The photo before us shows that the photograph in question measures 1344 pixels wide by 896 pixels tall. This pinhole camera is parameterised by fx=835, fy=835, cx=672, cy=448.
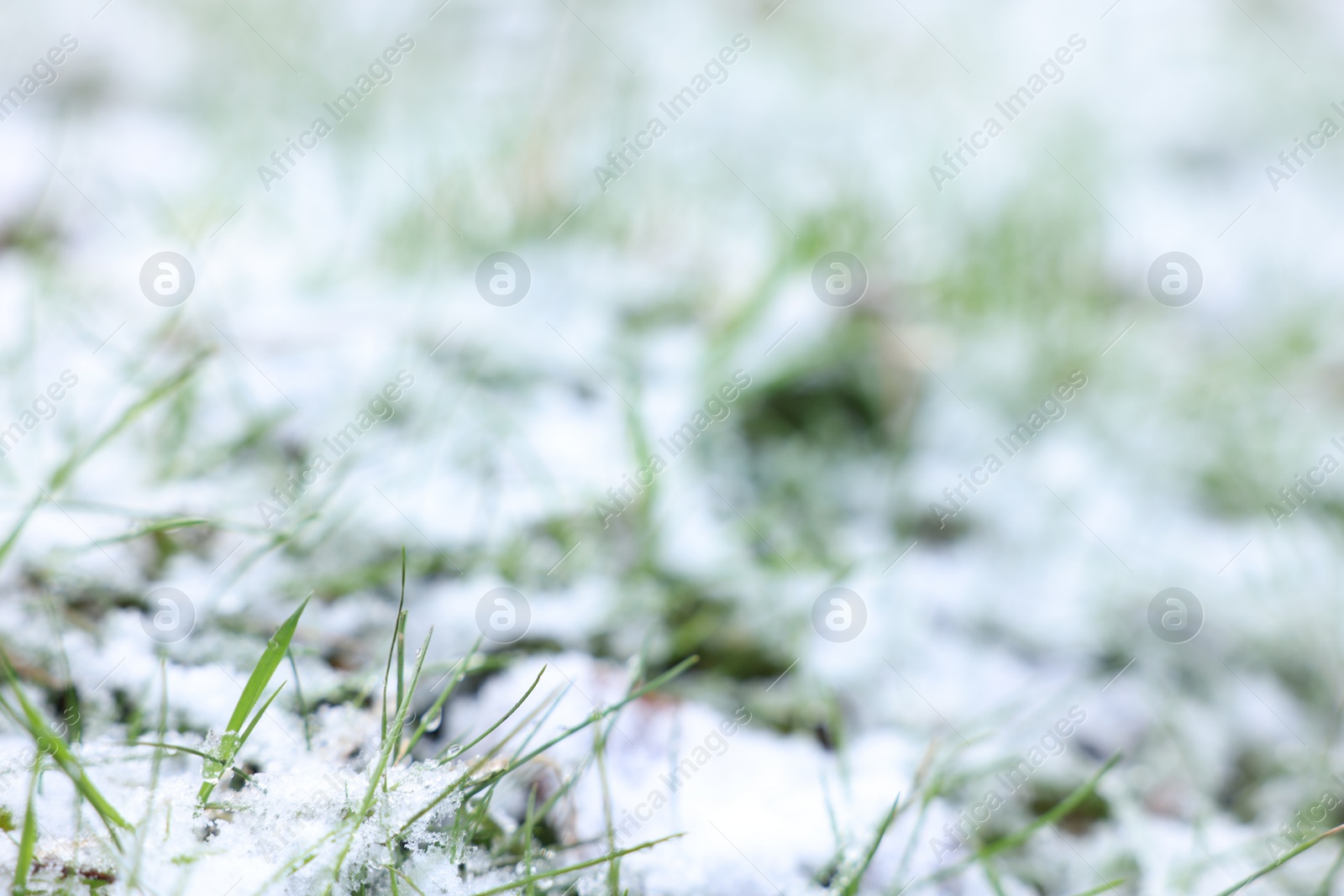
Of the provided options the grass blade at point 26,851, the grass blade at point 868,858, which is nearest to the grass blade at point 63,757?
the grass blade at point 26,851

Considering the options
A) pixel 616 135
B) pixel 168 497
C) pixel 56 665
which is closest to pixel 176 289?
pixel 168 497

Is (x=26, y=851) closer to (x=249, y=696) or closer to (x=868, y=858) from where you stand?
(x=249, y=696)

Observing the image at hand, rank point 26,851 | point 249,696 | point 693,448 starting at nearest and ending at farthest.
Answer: point 26,851
point 249,696
point 693,448

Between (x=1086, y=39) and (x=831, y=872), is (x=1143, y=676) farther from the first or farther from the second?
(x=1086, y=39)

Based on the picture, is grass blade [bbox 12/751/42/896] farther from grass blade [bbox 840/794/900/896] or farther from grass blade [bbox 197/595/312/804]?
grass blade [bbox 840/794/900/896]

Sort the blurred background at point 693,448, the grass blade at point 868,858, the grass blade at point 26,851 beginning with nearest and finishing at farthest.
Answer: the grass blade at point 26,851, the grass blade at point 868,858, the blurred background at point 693,448

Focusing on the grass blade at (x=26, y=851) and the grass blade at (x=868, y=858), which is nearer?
the grass blade at (x=26, y=851)

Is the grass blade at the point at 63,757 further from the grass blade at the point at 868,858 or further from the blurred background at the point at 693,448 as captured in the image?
the grass blade at the point at 868,858

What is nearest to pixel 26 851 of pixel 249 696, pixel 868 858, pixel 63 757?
pixel 63 757
